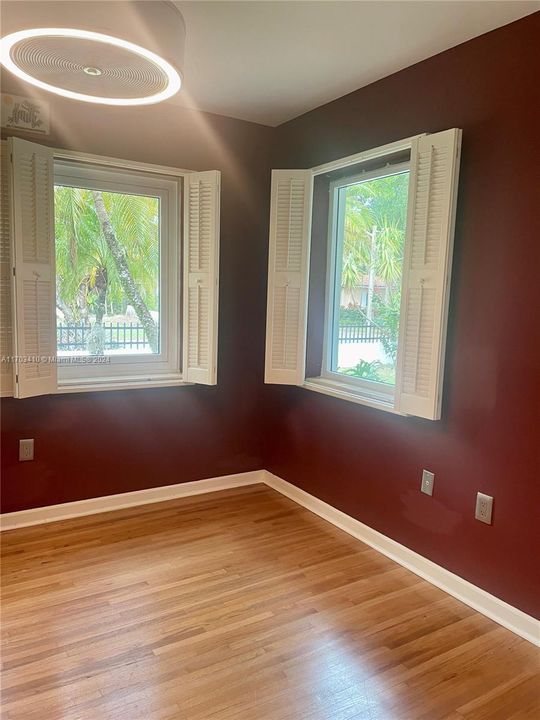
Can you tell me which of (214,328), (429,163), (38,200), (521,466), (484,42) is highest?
(484,42)

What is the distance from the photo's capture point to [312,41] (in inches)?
91.1

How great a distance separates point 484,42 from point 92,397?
8.86ft

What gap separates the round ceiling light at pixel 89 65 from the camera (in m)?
1.54

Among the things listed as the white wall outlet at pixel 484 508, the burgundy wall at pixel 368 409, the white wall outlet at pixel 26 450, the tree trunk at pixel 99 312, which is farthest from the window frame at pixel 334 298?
the white wall outlet at pixel 26 450

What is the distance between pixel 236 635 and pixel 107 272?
7.05 feet

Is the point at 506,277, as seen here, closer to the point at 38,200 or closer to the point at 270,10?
the point at 270,10

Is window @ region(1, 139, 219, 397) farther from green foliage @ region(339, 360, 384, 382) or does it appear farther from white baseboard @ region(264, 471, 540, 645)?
white baseboard @ region(264, 471, 540, 645)

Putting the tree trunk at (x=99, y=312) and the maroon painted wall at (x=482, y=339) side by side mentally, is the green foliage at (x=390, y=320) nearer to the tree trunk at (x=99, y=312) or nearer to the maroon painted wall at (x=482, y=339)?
the maroon painted wall at (x=482, y=339)

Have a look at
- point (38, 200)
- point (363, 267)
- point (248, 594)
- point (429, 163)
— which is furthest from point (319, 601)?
point (38, 200)

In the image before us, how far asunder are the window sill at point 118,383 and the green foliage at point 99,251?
1.30 feet

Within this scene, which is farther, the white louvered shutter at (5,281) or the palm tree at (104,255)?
the palm tree at (104,255)

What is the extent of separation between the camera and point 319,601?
2.34 m

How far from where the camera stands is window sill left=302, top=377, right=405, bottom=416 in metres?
2.73

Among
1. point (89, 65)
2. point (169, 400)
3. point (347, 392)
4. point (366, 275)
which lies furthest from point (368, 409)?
point (89, 65)
